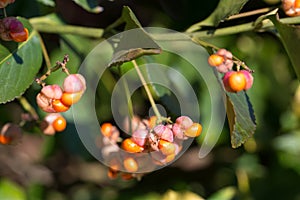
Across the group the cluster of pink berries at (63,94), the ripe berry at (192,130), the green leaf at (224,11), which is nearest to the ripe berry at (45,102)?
the cluster of pink berries at (63,94)

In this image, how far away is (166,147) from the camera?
3.29ft

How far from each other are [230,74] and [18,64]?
0.38 meters

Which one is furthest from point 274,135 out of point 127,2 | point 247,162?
point 127,2

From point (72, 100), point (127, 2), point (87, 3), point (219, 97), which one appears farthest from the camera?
point (127, 2)

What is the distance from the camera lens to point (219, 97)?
1.44 m

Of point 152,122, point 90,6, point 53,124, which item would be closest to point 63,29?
point 90,6

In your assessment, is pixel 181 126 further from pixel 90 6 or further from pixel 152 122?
pixel 90 6

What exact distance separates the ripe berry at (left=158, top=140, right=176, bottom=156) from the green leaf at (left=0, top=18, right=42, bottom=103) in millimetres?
266

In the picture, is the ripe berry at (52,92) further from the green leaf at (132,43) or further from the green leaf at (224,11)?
the green leaf at (224,11)

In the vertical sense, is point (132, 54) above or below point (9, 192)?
above

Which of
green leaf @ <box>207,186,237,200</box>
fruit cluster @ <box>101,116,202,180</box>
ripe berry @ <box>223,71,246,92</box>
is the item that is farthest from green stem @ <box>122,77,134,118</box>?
green leaf @ <box>207,186,237,200</box>

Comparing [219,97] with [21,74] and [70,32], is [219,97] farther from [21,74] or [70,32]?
[21,74]

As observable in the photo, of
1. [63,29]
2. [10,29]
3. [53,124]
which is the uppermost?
[10,29]

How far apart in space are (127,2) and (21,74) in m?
0.63
